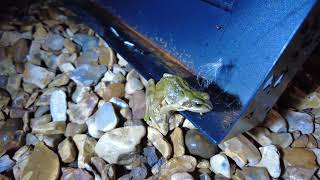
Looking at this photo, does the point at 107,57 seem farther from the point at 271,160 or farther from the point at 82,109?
the point at 271,160

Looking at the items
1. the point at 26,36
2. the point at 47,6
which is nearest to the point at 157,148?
the point at 26,36

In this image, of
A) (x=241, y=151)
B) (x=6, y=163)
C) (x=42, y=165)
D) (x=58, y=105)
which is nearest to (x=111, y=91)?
(x=58, y=105)

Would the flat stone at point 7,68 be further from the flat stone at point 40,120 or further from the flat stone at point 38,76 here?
the flat stone at point 40,120

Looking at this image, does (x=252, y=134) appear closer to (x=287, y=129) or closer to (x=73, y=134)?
(x=287, y=129)

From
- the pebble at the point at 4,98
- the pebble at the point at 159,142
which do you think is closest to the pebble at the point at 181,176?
the pebble at the point at 159,142

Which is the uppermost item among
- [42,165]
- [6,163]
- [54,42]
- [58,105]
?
[54,42]

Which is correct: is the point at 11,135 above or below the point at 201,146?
below
